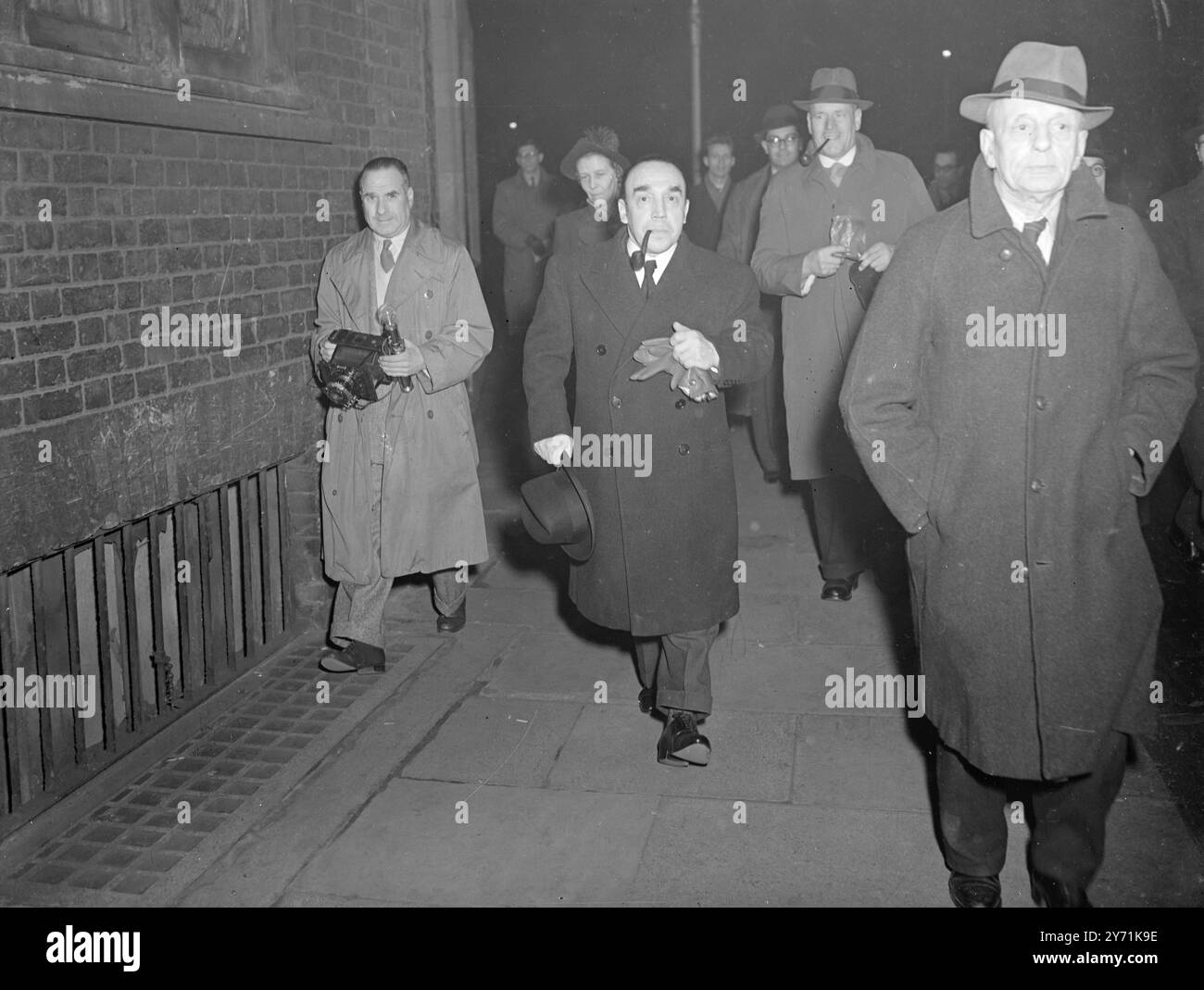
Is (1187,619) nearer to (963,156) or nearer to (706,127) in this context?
(963,156)

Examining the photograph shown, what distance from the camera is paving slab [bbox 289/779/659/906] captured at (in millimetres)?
3926

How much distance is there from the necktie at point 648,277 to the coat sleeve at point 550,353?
0.31 m

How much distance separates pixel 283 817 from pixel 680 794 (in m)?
1.42

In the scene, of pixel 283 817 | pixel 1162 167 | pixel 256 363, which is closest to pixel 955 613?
pixel 283 817

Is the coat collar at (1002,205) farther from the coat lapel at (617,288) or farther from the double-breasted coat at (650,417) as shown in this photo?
the coat lapel at (617,288)

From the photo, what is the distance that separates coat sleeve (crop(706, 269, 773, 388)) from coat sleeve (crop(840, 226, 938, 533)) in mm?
1125

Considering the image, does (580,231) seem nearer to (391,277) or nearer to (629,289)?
(391,277)

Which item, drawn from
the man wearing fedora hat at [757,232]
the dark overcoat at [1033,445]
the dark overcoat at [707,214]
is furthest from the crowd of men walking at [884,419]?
the dark overcoat at [707,214]

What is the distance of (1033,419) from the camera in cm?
334

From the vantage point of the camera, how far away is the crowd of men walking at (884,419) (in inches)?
132

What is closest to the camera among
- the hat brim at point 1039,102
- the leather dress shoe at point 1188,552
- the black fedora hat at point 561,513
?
the hat brim at point 1039,102

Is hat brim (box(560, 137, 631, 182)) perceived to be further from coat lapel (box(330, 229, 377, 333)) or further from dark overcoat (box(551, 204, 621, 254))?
coat lapel (box(330, 229, 377, 333))

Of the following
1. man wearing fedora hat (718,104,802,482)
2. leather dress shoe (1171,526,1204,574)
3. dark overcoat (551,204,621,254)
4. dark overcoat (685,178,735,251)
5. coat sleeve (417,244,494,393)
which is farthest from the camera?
dark overcoat (685,178,735,251)

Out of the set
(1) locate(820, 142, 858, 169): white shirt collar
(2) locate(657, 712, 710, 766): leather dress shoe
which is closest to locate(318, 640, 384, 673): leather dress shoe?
(2) locate(657, 712, 710, 766): leather dress shoe
